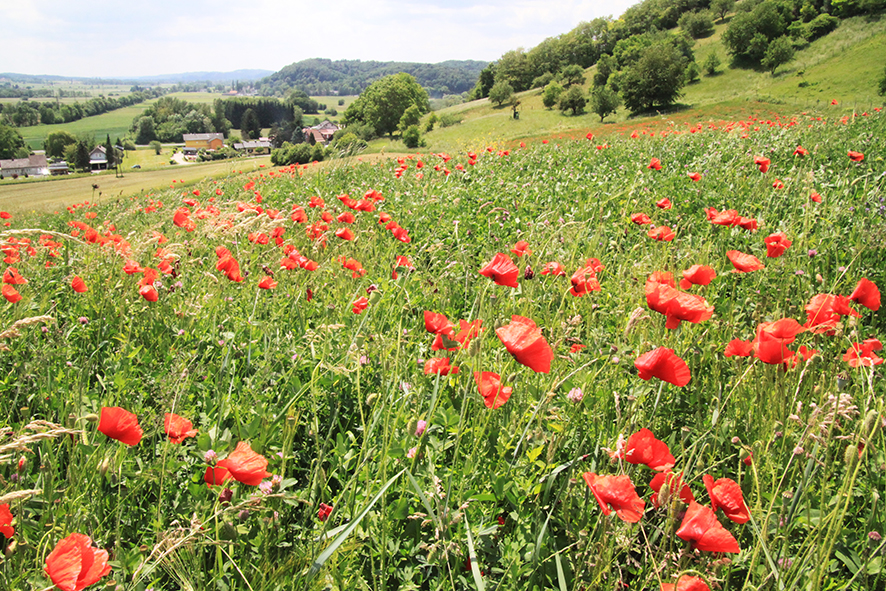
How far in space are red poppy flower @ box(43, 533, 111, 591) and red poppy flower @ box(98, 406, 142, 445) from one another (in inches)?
9.4

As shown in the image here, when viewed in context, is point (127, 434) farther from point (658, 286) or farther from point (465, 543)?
point (658, 286)

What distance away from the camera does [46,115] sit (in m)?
126

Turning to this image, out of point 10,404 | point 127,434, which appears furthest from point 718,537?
point 10,404

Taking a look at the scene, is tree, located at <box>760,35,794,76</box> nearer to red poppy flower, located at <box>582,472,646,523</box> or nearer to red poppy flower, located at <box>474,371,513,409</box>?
red poppy flower, located at <box>474,371,513,409</box>

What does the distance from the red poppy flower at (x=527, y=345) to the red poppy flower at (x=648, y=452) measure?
29cm

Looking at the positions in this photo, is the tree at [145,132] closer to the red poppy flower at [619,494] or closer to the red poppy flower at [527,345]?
the red poppy flower at [527,345]

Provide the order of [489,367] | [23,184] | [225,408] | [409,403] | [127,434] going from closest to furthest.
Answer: [127,434]
[225,408]
[409,403]
[489,367]
[23,184]

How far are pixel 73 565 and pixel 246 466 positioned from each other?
0.35 metres

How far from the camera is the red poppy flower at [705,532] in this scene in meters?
1.03

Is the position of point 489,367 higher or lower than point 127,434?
lower

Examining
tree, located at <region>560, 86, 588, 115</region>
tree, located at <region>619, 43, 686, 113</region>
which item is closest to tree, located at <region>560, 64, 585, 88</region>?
tree, located at <region>560, 86, 588, 115</region>

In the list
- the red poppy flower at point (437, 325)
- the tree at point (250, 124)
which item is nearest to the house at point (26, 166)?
the tree at point (250, 124)

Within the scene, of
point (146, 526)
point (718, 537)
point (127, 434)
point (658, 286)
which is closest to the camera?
point (718, 537)

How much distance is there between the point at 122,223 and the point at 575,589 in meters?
7.89
